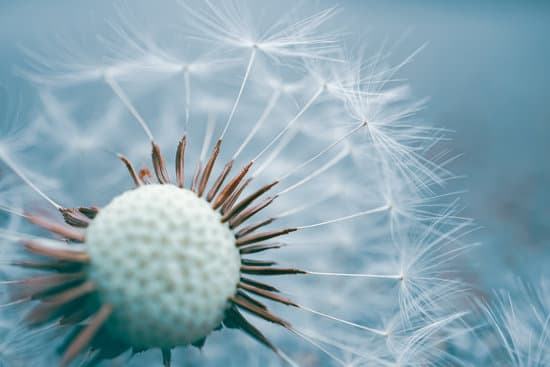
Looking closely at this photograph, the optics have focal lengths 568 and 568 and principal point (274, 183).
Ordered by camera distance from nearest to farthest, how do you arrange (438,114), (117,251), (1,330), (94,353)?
1. (117,251)
2. (94,353)
3. (1,330)
4. (438,114)

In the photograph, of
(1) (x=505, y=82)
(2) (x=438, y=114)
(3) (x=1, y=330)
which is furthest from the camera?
(1) (x=505, y=82)

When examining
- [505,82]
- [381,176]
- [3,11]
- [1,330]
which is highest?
[505,82]

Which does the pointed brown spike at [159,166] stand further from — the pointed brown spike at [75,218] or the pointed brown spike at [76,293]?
the pointed brown spike at [76,293]

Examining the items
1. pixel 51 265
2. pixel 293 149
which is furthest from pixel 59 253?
pixel 293 149

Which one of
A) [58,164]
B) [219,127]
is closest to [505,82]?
[219,127]

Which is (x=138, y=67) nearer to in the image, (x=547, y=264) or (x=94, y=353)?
(x=94, y=353)

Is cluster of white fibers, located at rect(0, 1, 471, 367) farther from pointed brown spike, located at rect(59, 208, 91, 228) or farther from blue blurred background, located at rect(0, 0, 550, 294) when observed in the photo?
blue blurred background, located at rect(0, 0, 550, 294)
